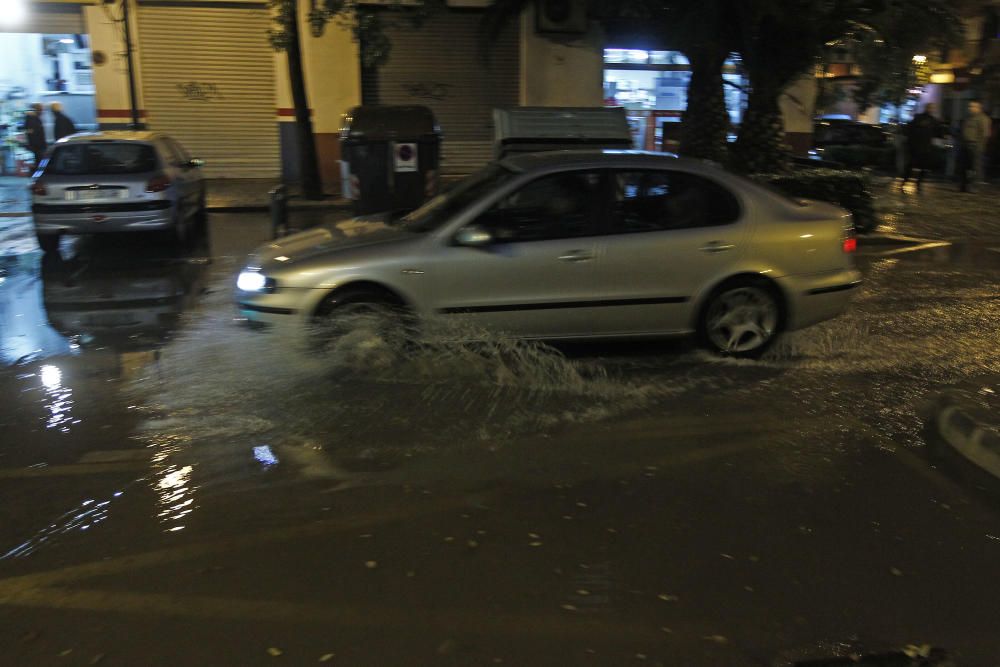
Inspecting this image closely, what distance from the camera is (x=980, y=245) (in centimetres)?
1237

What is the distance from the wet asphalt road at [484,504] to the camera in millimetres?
3260

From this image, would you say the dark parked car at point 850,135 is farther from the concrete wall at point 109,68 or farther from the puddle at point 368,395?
the puddle at point 368,395

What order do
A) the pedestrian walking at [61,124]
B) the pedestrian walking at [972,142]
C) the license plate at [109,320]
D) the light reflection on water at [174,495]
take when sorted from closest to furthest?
1. the light reflection on water at [174,495]
2. the license plate at [109,320]
3. the pedestrian walking at [61,124]
4. the pedestrian walking at [972,142]

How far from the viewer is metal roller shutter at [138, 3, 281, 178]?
18.3 meters

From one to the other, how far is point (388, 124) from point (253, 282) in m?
6.83

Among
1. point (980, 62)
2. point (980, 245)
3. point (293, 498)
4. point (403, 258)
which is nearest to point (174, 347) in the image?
point (403, 258)

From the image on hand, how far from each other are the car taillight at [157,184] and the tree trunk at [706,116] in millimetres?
7834

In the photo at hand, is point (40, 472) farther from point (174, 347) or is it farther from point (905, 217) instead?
point (905, 217)

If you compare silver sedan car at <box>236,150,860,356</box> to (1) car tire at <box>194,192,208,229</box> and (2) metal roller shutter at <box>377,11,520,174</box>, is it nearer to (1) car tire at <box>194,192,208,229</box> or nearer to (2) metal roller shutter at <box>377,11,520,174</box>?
(1) car tire at <box>194,192,208,229</box>

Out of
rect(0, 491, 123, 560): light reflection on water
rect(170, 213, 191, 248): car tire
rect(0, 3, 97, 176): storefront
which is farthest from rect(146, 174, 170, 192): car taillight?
rect(0, 3, 97, 176): storefront

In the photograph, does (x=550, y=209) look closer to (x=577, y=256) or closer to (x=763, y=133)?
(x=577, y=256)

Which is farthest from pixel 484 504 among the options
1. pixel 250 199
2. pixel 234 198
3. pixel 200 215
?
pixel 234 198

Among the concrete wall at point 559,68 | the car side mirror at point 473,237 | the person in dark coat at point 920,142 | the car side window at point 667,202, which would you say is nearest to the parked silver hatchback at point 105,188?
the car side mirror at point 473,237

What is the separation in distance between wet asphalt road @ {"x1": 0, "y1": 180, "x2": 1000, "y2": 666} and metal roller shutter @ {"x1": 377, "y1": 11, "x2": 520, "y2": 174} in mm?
12720
